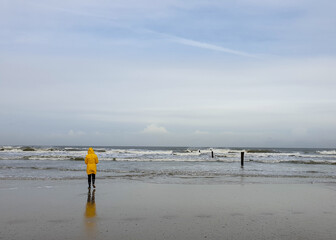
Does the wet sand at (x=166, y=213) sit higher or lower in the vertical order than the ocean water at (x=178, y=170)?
higher

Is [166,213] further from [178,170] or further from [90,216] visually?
[178,170]

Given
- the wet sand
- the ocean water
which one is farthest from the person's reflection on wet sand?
the ocean water

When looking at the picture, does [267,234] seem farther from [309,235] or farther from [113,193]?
[113,193]

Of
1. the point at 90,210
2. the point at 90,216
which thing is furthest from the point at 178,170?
the point at 90,216

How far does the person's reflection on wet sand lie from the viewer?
6648mm

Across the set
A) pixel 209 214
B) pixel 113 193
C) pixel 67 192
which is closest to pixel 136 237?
pixel 209 214

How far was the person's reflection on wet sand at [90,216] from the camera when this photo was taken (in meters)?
6.65

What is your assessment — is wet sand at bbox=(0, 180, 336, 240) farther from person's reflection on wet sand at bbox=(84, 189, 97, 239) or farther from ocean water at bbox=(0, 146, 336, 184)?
ocean water at bbox=(0, 146, 336, 184)

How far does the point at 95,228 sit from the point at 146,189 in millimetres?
5772

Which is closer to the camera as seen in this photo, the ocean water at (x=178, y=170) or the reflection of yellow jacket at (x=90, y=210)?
the reflection of yellow jacket at (x=90, y=210)

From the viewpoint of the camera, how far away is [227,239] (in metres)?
6.18

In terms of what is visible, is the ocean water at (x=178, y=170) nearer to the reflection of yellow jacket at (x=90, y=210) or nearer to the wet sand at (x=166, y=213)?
the wet sand at (x=166, y=213)

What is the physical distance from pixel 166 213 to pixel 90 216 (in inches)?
75.6

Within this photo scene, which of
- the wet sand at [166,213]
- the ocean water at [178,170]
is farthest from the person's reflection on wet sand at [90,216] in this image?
the ocean water at [178,170]
